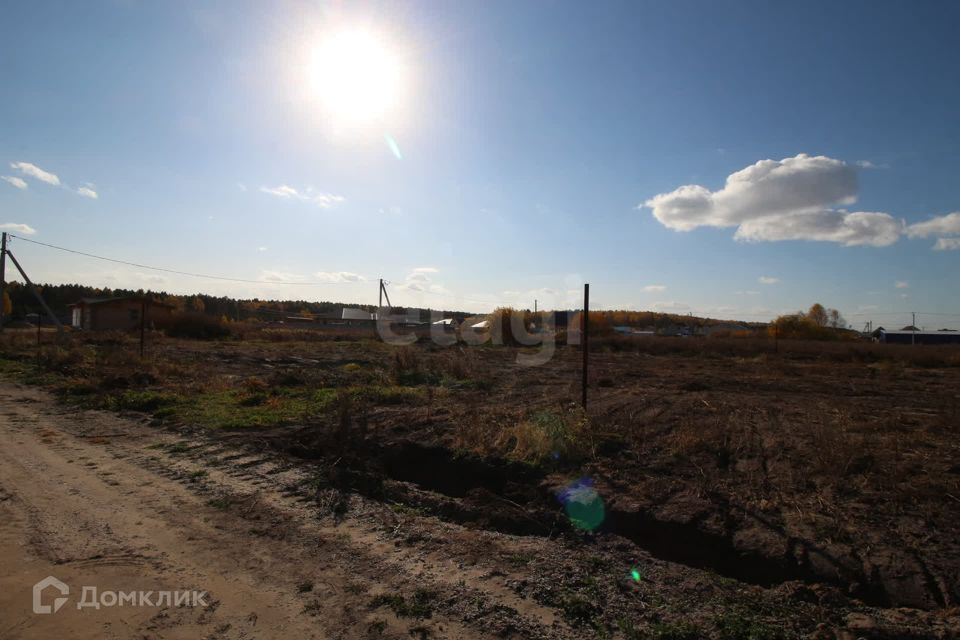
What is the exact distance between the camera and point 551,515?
4742mm

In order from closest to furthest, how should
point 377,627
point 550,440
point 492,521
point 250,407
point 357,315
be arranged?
point 377,627 < point 492,521 < point 550,440 < point 250,407 < point 357,315

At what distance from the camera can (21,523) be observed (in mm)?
4340

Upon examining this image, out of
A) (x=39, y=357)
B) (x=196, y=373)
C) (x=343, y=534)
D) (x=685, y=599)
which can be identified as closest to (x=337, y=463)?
(x=343, y=534)

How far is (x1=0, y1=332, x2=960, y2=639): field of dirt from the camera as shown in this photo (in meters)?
3.15

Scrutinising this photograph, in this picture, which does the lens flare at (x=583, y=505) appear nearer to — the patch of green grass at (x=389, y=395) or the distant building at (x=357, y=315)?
the patch of green grass at (x=389, y=395)

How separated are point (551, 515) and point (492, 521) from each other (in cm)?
56

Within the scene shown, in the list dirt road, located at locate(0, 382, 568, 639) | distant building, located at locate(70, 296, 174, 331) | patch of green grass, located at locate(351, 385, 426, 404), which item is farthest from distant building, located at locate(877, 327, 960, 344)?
distant building, located at locate(70, 296, 174, 331)

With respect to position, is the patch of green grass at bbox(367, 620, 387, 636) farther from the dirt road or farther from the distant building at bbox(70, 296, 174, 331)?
the distant building at bbox(70, 296, 174, 331)

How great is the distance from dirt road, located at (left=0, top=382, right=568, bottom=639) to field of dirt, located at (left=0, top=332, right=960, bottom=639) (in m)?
0.02

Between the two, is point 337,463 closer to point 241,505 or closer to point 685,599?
point 241,505

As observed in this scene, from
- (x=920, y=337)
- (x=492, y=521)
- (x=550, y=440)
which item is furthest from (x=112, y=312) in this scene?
(x=920, y=337)

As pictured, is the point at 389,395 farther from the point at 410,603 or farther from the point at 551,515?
the point at 410,603

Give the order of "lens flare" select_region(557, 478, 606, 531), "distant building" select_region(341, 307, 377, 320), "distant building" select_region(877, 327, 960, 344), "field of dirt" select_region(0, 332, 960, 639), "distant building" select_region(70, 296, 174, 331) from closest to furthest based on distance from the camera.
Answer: "field of dirt" select_region(0, 332, 960, 639), "lens flare" select_region(557, 478, 606, 531), "distant building" select_region(70, 296, 174, 331), "distant building" select_region(877, 327, 960, 344), "distant building" select_region(341, 307, 377, 320)

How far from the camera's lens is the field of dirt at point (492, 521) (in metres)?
3.15
